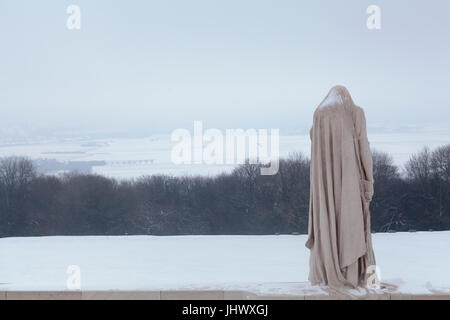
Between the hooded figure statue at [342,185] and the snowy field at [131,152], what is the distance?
13.1 feet

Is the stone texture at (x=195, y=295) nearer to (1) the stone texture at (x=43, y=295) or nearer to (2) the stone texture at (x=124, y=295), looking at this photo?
(2) the stone texture at (x=124, y=295)

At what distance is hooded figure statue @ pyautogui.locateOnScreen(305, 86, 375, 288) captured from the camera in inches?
123

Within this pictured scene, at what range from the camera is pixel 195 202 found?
793 centimetres

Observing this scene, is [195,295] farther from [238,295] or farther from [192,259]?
[192,259]

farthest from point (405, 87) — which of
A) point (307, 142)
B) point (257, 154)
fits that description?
point (257, 154)

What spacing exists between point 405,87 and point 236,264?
361 centimetres

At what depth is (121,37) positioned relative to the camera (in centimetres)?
744

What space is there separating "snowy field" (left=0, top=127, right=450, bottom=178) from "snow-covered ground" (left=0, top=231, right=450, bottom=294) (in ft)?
Result: 3.42

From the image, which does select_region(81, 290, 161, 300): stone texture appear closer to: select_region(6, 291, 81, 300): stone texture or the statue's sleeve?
select_region(6, 291, 81, 300): stone texture

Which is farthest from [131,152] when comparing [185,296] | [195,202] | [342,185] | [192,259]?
[342,185]

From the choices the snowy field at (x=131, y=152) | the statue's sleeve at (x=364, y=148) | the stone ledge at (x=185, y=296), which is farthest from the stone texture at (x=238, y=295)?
the snowy field at (x=131, y=152)
